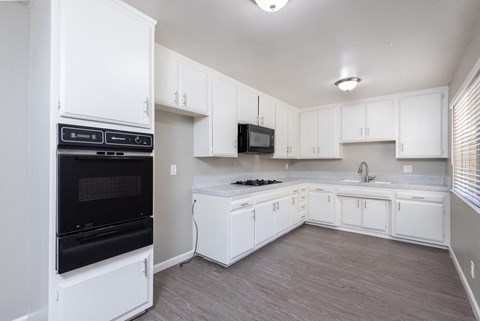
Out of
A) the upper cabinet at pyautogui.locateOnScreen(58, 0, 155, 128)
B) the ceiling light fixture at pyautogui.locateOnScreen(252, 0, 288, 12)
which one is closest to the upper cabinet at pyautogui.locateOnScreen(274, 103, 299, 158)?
the ceiling light fixture at pyautogui.locateOnScreen(252, 0, 288, 12)

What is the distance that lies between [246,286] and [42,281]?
164 cm

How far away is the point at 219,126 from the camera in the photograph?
9.55 feet

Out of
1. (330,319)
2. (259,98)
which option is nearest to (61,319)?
(330,319)

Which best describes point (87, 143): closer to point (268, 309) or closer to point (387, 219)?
point (268, 309)

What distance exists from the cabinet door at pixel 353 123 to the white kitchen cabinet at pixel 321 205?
1088 millimetres

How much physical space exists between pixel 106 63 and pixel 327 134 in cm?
396

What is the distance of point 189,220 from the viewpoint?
2.89 meters

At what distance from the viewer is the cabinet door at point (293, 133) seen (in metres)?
4.48

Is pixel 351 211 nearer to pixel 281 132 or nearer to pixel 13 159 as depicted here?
pixel 281 132


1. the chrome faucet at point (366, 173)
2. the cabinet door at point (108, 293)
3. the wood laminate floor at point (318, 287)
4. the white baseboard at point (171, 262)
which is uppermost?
the chrome faucet at point (366, 173)

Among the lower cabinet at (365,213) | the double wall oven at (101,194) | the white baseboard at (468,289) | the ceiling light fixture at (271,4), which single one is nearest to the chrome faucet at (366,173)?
the lower cabinet at (365,213)

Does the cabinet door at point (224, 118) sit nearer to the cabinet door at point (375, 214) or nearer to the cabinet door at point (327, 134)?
the cabinet door at point (327, 134)

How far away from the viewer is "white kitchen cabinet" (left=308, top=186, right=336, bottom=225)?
4.16 metres

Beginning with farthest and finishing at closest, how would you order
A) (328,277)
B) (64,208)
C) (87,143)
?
(328,277) → (87,143) → (64,208)
